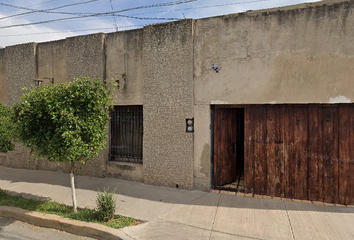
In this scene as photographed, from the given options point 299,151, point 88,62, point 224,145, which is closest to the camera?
point 299,151

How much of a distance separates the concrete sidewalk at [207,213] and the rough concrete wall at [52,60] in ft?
11.9

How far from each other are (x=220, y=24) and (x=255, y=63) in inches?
52.1

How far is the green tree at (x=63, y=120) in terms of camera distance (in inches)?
163

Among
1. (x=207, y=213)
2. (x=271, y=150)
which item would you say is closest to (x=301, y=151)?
(x=271, y=150)

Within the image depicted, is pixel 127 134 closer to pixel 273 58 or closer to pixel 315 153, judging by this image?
pixel 273 58

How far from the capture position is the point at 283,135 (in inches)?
201

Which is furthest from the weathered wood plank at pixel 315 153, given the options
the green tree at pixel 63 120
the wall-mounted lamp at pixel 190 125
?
the green tree at pixel 63 120

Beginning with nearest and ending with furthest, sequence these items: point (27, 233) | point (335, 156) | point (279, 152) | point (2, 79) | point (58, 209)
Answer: point (27, 233), point (58, 209), point (335, 156), point (279, 152), point (2, 79)

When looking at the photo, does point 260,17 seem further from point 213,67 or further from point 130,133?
point 130,133

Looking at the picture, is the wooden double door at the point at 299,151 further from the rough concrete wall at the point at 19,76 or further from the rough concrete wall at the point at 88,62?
the rough concrete wall at the point at 19,76

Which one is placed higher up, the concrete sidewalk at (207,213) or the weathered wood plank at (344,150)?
the weathered wood plank at (344,150)

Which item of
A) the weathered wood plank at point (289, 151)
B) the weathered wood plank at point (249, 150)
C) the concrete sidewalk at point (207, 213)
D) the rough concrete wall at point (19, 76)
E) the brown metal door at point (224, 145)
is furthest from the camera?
the rough concrete wall at point (19, 76)

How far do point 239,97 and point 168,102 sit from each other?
1.83 meters

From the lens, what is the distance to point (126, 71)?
21.5ft
